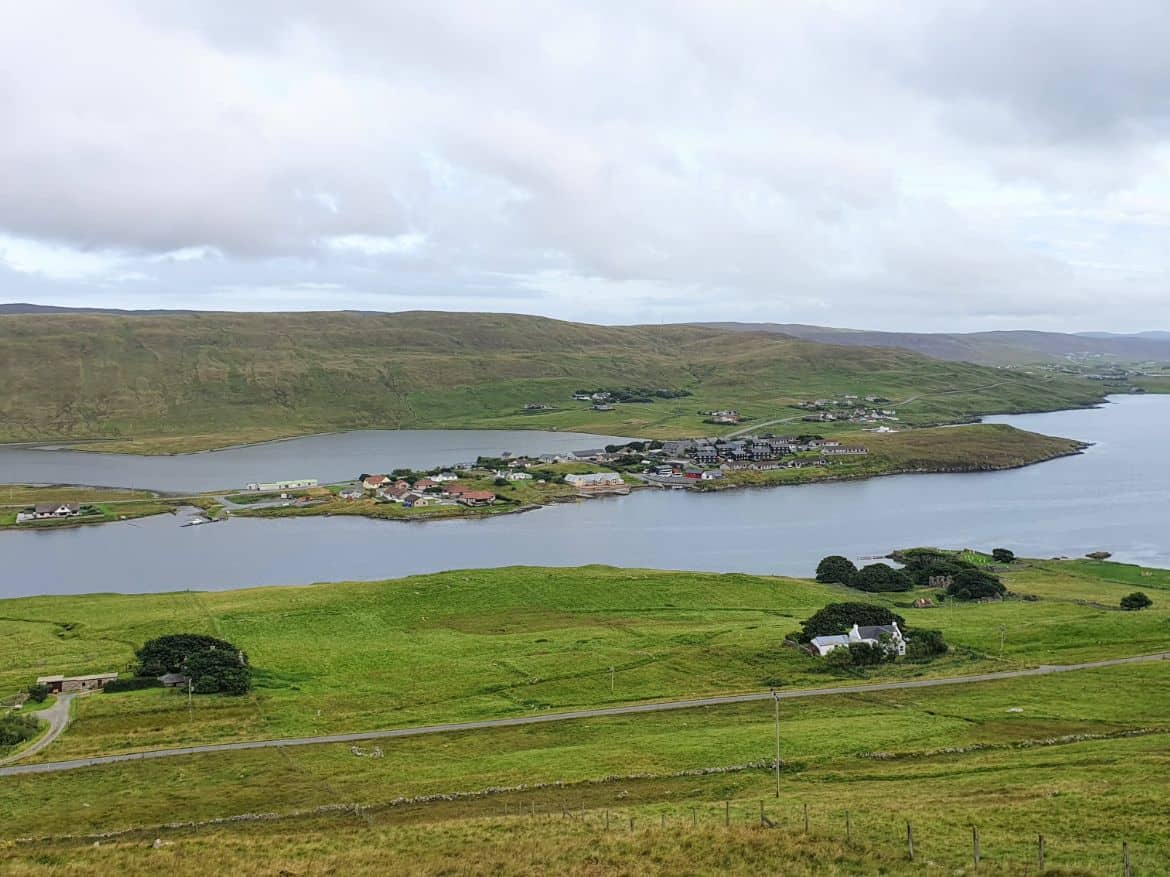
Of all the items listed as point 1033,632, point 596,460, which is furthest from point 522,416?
point 1033,632

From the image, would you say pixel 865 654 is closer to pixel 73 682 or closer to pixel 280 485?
pixel 73 682

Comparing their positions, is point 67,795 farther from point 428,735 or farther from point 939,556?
point 939,556

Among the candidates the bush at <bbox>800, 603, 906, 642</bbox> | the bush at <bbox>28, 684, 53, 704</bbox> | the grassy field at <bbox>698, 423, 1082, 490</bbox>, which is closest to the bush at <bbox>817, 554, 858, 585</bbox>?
the bush at <bbox>800, 603, 906, 642</bbox>

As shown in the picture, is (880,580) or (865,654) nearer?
(865,654)

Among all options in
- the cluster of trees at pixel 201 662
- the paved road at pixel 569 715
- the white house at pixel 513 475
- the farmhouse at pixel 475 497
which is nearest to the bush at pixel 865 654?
the paved road at pixel 569 715

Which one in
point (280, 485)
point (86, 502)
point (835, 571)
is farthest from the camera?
point (280, 485)

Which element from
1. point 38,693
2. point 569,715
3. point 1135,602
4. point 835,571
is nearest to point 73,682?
point 38,693
